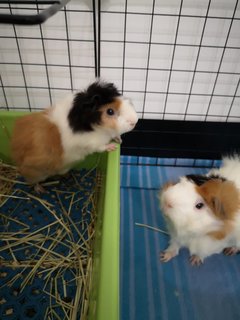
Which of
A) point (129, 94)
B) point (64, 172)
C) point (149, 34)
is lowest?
point (64, 172)

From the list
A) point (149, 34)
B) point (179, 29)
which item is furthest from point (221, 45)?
point (149, 34)

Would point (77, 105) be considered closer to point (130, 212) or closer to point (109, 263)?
point (109, 263)

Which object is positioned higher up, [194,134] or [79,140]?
[79,140]

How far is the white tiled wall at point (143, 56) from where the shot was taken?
1.52m

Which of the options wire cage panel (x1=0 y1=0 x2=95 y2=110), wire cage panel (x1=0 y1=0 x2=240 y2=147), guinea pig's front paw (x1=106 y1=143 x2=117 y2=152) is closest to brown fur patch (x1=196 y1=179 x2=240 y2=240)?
guinea pig's front paw (x1=106 y1=143 x2=117 y2=152)

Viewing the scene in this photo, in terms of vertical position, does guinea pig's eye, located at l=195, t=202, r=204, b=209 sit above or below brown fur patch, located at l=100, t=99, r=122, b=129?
below

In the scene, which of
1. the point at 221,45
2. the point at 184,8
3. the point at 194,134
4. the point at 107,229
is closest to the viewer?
→ the point at 107,229

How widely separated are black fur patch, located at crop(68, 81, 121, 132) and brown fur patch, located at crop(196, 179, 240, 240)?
0.53 m

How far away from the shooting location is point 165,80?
5.86 feet

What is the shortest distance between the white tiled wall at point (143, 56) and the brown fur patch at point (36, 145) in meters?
0.50

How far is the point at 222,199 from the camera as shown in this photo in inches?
44.6

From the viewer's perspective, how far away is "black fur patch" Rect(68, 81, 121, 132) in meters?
1.17

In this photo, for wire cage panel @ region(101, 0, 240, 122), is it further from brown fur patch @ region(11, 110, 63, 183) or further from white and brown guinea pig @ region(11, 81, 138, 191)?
brown fur patch @ region(11, 110, 63, 183)

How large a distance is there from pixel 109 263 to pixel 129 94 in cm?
125
